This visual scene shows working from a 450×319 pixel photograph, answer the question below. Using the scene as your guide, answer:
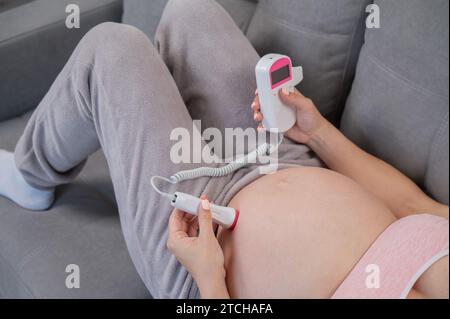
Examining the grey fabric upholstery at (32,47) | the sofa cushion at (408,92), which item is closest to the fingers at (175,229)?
the sofa cushion at (408,92)

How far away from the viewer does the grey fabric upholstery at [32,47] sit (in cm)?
108

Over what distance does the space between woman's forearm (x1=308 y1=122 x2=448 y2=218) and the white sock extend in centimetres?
51

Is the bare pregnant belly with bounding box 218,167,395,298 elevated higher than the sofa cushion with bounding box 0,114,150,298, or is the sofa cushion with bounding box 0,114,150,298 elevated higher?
the bare pregnant belly with bounding box 218,167,395,298

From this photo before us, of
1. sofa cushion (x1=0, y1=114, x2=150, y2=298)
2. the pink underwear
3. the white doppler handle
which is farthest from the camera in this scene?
sofa cushion (x1=0, y1=114, x2=150, y2=298)

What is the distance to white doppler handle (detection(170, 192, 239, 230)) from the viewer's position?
664mm

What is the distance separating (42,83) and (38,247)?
463 millimetres

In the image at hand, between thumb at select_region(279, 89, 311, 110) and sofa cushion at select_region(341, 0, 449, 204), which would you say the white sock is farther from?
sofa cushion at select_region(341, 0, 449, 204)

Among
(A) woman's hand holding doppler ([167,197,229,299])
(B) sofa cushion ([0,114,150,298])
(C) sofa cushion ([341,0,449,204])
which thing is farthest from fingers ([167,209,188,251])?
(C) sofa cushion ([341,0,449,204])

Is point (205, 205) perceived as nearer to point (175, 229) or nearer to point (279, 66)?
point (175, 229)

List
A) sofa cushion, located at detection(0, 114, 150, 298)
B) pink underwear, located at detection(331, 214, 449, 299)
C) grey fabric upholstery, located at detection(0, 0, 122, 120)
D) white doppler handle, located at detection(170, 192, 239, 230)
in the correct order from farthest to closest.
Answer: grey fabric upholstery, located at detection(0, 0, 122, 120)
sofa cushion, located at detection(0, 114, 150, 298)
white doppler handle, located at detection(170, 192, 239, 230)
pink underwear, located at detection(331, 214, 449, 299)

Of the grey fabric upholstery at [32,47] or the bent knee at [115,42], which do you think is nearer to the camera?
the bent knee at [115,42]

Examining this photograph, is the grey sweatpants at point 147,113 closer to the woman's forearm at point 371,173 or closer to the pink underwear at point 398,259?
the woman's forearm at point 371,173

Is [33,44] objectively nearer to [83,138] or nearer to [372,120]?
[83,138]

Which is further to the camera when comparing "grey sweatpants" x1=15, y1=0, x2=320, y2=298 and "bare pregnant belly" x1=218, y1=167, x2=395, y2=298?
"grey sweatpants" x1=15, y1=0, x2=320, y2=298
